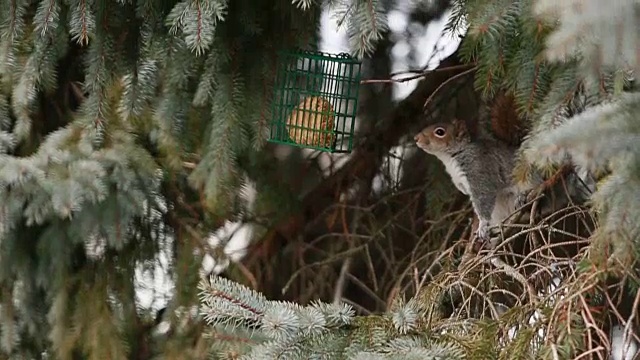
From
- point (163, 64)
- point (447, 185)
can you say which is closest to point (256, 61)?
point (163, 64)

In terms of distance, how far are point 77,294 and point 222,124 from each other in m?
0.72

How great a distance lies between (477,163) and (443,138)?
4.4 inches

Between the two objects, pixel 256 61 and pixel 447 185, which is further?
pixel 447 185

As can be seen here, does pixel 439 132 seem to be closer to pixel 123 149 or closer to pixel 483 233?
pixel 483 233

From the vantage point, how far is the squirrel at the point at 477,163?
2342 mm

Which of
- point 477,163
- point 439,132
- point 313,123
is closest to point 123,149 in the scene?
point 313,123

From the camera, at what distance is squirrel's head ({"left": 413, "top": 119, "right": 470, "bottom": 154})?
235 cm

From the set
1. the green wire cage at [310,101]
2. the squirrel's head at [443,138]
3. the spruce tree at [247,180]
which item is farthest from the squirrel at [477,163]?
the green wire cage at [310,101]

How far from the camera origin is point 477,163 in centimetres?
239

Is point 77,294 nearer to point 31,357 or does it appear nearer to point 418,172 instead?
point 31,357

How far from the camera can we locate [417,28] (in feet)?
8.80

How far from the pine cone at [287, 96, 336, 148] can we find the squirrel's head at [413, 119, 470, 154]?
0.37 metres

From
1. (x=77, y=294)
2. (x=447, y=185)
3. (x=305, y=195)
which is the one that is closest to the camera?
(x=77, y=294)

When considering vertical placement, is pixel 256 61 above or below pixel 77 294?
above
